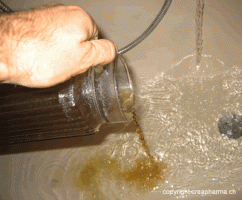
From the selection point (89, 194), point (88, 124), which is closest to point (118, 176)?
point (89, 194)

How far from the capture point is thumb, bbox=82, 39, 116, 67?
1.57 feet

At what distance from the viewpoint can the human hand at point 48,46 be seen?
433mm

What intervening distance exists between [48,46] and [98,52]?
12cm

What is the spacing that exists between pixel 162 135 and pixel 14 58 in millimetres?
987

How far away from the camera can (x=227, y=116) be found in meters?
1.21

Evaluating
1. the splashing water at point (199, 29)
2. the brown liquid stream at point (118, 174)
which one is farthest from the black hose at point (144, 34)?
the brown liquid stream at point (118, 174)

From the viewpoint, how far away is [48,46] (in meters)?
0.45

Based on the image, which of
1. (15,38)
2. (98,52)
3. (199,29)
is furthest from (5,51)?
(199,29)

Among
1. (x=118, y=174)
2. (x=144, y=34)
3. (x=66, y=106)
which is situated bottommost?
(x=118, y=174)

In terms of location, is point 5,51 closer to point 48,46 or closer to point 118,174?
point 48,46

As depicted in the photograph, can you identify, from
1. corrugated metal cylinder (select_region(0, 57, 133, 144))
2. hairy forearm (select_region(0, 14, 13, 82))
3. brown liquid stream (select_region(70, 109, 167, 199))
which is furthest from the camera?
brown liquid stream (select_region(70, 109, 167, 199))

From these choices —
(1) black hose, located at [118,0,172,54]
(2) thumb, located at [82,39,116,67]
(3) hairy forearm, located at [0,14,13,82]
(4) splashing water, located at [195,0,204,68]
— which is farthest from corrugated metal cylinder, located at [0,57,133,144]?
(4) splashing water, located at [195,0,204,68]

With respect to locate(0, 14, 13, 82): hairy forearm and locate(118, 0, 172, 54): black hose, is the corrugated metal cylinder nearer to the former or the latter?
locate(0, 14, 13, 82): hairy forearm

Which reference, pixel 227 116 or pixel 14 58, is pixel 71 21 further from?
pixel 227 116
